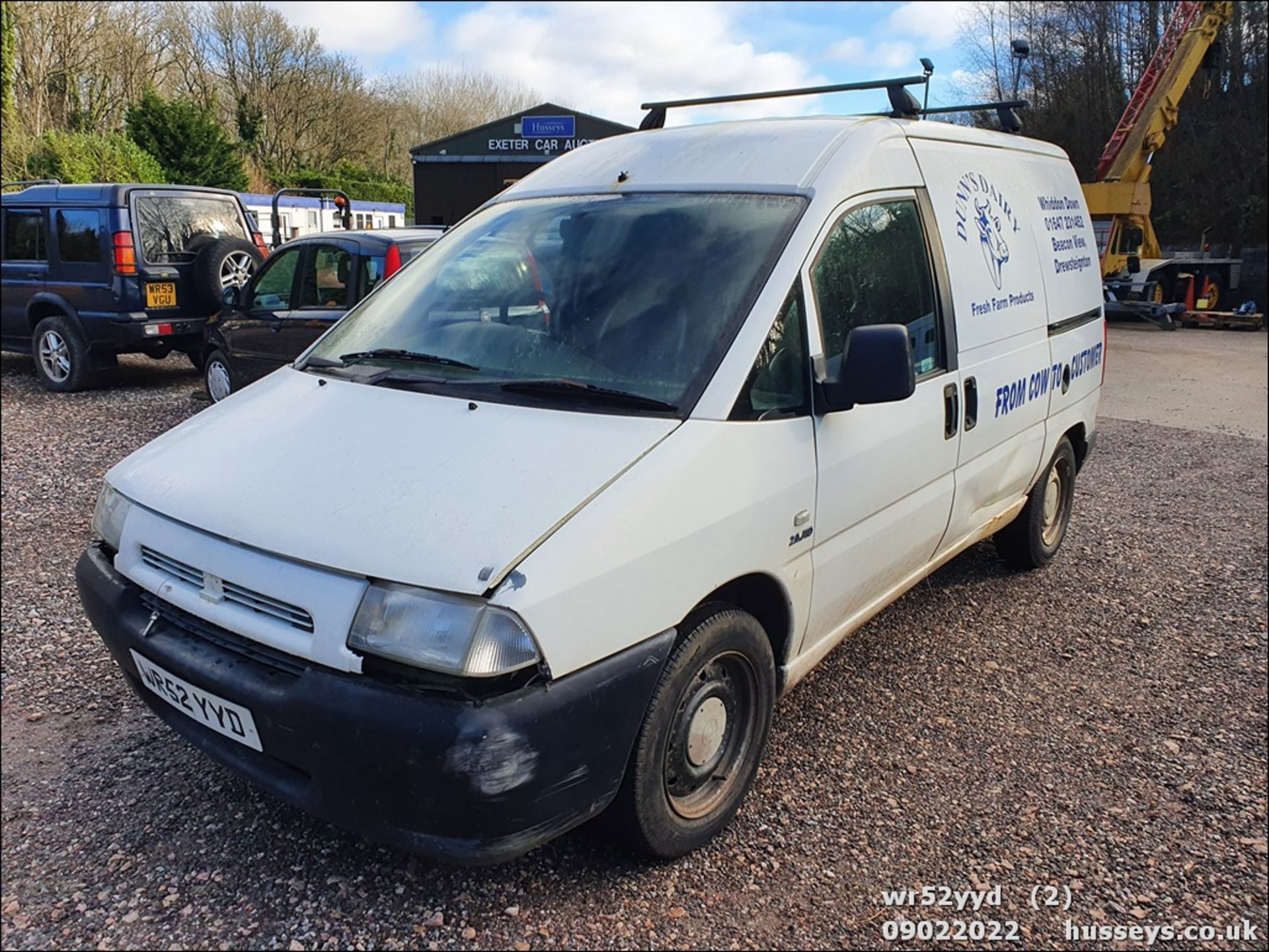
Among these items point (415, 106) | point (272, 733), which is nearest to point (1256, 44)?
point (415, 106)

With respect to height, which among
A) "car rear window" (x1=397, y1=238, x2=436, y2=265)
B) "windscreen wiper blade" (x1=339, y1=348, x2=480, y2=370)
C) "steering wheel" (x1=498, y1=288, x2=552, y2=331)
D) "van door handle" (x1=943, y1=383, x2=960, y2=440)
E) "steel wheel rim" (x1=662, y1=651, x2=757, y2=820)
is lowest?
"steel wheel rim" (x1=662, y1=651, x2=757, y2=820)

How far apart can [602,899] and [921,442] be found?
6.03ft

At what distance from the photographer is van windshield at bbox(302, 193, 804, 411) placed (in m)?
2.69

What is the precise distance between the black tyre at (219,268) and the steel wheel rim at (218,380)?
42.2 inches

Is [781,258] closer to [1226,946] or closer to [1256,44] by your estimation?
[1226,946]

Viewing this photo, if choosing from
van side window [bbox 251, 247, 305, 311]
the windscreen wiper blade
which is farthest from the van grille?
van side window [bbox 251, 247, 305, 311]

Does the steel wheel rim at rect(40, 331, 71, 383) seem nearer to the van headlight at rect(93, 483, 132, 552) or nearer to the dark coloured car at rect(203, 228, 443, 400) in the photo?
the dark coloured car at rect(203, 228, 443, 400)

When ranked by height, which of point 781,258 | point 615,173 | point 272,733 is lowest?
point 272,733

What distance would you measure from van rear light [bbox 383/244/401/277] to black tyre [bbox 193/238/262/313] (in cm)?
280

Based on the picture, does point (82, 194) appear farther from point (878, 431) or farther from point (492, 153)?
point (492, 153)

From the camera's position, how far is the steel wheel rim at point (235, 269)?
9391mm

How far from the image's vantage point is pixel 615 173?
3383 mm

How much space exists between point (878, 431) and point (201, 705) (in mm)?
2139

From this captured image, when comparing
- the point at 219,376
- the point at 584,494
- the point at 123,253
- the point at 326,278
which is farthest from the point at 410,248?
the point at 584,494
